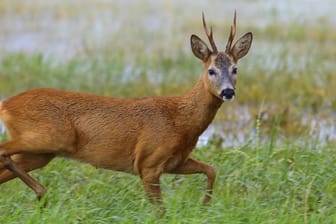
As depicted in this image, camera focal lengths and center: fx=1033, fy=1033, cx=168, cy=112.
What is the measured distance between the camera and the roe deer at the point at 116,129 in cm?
769

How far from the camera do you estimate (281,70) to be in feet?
45.0

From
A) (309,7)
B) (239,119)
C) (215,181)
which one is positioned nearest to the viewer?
(215,181)

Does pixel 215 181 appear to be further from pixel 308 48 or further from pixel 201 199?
pixel 308 48

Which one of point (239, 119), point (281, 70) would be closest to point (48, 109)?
point (239, 119)

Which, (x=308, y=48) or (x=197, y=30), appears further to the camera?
(x=197, y=30)

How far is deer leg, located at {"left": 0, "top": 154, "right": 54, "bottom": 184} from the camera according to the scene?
7.83m

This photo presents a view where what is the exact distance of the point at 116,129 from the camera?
26.0 ft

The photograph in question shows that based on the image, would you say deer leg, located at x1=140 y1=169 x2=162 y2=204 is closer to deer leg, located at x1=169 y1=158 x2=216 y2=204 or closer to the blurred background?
deer leg, located at x1=169 y1=158 x2=216 y2=204

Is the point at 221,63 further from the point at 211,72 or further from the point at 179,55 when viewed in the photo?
the point at 179,55

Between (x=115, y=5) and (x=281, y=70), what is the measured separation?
6187 mm


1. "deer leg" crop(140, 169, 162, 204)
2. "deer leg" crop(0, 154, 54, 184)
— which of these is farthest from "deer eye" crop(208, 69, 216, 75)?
"deer leg" crop(0, 154, 54, 184)

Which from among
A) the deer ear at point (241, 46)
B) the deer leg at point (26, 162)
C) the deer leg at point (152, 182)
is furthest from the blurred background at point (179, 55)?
the deer leg at point (26, 162)

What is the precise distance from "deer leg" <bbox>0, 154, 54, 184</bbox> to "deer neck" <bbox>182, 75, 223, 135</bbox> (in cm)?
111

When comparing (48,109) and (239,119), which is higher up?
(48,109)
